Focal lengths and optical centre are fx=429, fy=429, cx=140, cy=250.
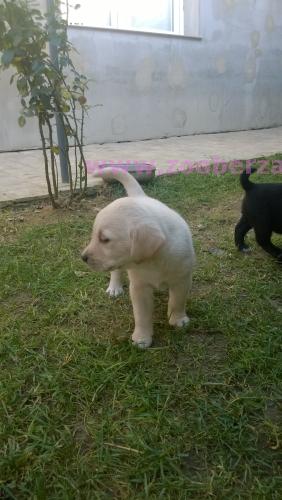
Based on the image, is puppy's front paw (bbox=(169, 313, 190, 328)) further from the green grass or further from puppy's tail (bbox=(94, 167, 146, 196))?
puppy's tail (bbox=(94, 167, 146, 196))

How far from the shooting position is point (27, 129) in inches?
276

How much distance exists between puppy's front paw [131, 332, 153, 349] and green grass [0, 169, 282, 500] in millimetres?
44

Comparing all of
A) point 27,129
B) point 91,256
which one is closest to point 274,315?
point 91,256

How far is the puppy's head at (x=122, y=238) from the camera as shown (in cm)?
163

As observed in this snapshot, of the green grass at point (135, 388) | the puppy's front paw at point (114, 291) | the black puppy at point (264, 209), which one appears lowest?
the green grass at point (135, 388)

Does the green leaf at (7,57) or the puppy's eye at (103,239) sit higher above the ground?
the green leaf at (7,57)

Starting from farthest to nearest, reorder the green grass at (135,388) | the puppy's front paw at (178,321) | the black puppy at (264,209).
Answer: the black puppy at (264,209)
the puppy's front paw at (178,321)
the green grass at (135,388)

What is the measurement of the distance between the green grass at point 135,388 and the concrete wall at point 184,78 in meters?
5.30

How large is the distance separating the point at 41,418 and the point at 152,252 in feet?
2.40

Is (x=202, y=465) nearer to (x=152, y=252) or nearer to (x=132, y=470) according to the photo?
(x=132, y=470)

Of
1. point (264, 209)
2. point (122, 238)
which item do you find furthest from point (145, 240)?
point (264, 209)

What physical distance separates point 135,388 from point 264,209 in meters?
1.51

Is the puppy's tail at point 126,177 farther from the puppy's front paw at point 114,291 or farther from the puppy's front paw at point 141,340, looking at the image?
the puppy's front paw at point 141,340

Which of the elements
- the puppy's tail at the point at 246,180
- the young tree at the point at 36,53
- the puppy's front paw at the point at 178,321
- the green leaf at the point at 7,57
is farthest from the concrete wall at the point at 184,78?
the puppy's front paw at the point at 178,321
